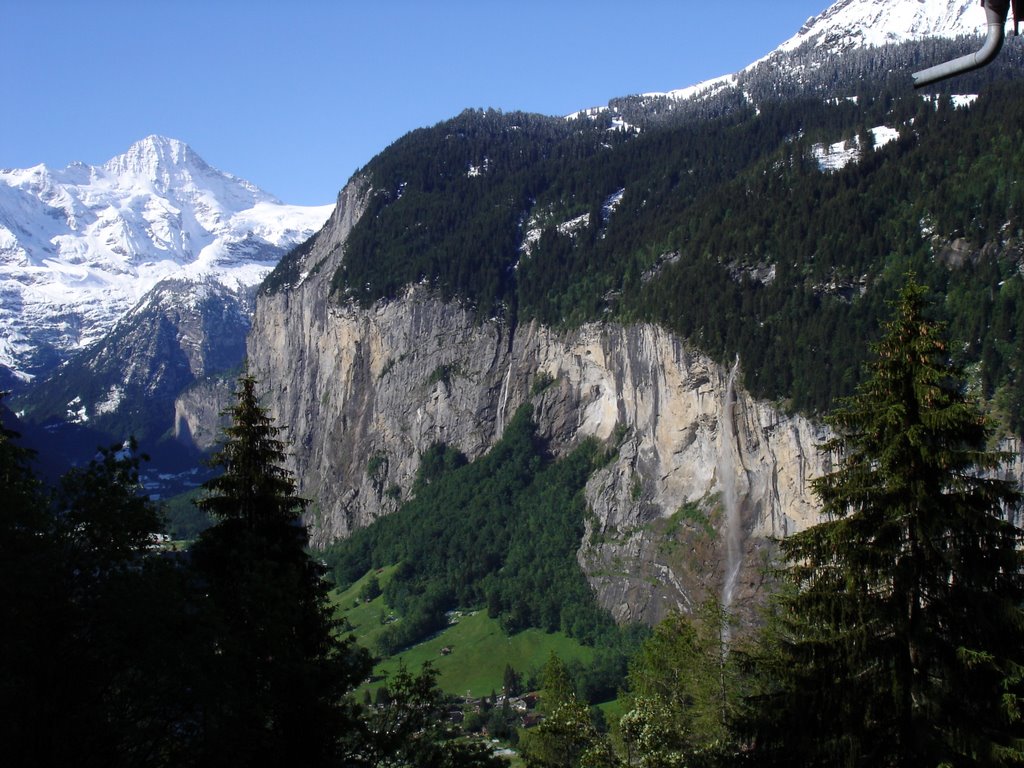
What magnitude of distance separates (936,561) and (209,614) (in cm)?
1362

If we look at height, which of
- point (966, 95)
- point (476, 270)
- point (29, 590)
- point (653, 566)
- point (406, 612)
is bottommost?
point (406, 612)

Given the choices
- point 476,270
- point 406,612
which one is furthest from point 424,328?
point 406,612

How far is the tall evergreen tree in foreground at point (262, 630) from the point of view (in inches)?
683

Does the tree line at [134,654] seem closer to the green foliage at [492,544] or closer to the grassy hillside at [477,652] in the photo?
the grassy hillside at [477,652]

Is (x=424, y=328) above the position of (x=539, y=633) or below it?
above

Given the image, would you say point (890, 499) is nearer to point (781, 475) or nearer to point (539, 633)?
point (781, 475)

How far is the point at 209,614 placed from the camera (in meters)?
17.5

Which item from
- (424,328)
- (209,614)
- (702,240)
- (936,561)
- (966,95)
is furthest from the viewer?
(424,328)

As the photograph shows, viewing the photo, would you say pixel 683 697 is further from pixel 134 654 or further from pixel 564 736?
pixel 134 654

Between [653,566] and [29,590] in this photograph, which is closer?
[29,590]

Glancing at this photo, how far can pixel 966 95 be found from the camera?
174 metres

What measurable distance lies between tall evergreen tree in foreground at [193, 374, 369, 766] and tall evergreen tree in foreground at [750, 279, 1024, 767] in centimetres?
917

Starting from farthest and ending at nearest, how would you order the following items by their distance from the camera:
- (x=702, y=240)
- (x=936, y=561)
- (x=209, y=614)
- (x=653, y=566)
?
(x=702, y=240) < (x=653, y=566) < (x=936, y=561) < (x=209, y=614)

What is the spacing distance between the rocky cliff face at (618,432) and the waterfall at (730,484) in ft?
1.00
